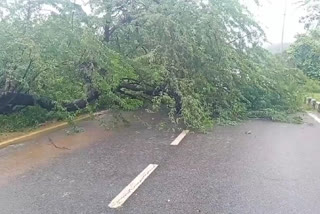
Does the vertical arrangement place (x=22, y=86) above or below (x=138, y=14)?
below

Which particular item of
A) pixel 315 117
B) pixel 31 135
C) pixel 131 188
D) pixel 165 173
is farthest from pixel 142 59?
pixel 315 117

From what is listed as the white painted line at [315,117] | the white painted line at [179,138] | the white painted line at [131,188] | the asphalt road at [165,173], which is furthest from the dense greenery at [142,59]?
the white painted line at [131,188]

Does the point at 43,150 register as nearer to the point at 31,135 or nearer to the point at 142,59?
the point at 31,135

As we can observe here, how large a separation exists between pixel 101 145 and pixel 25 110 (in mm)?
3243

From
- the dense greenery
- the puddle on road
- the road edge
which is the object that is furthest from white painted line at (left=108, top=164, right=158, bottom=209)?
the dense greenery

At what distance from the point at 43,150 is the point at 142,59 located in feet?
12.6

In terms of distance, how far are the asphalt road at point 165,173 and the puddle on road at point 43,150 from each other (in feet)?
0.05

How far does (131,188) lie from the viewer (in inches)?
221

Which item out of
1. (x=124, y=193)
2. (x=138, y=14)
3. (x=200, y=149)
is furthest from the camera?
(x=138, y=14)

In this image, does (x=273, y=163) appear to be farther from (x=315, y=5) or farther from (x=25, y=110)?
(x=315, y=5)

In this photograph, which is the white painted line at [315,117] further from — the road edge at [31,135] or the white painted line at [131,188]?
the white painted line at [131,188]

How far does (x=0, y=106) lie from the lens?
1003 centimetres

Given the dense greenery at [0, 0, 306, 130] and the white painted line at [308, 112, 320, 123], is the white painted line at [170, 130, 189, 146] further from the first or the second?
the white painted line at [308, 112, 320, 123]

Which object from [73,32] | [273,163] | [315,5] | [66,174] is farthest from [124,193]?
[315,5]
